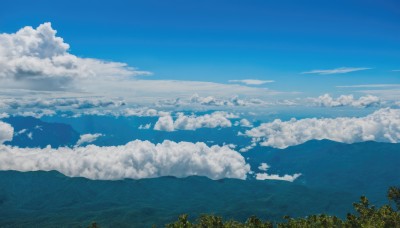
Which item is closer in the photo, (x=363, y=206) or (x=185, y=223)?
(x=185, y=223)

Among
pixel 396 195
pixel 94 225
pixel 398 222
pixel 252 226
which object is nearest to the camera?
pixel 398 222

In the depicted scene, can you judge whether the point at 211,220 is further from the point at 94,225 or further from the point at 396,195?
the point at 396,195

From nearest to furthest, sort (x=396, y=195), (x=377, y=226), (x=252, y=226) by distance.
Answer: (x=377, y=226), (x=252, y=226), (x=396, y=195)

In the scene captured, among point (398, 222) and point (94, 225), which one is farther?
point (94, 225)

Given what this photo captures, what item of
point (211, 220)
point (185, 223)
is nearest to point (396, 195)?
point (211, 220)

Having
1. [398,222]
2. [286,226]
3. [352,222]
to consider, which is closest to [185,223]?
[286,226]

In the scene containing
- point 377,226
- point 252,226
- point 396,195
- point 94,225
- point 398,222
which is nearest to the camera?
point 377,226

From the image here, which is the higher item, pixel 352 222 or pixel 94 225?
pixel 352 222

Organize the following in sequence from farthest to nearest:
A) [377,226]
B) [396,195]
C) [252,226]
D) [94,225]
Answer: [396,195]
[94,225]
[252,226]
[377,226]

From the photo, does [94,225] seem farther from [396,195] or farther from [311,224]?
[396,195]
